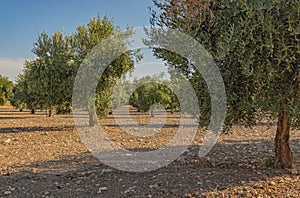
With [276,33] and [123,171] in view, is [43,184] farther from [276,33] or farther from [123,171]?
[276,33]

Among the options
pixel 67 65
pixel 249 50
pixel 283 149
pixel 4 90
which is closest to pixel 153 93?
pixel 67 65

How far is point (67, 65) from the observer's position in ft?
51.0

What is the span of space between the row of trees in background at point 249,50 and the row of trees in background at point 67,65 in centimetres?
1042

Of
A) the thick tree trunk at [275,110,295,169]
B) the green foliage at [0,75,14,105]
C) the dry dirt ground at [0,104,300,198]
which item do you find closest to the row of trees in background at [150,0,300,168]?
the thick tree trunk at [275,110,295,169]

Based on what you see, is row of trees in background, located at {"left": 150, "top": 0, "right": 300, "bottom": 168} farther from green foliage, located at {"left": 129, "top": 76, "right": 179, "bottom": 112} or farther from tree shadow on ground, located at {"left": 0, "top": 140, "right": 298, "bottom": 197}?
green foliage, located at {"left": 129, "top": 76, "right": 179, "bottom": 112}

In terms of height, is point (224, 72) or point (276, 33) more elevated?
point (276, 33)

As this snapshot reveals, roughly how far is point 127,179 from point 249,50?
137 inches

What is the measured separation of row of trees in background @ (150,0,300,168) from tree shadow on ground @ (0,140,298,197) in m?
1.13

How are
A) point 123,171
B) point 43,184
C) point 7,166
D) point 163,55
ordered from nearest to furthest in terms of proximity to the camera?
point 163,55 → point 43,184 → point 123,171 → point 7,166

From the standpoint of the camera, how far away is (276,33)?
448 cm

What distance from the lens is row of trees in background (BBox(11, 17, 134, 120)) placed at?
15.4 m

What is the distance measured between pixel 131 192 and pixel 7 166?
13.9ft

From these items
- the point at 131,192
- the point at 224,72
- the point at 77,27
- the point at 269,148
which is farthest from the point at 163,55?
the point at 77,27

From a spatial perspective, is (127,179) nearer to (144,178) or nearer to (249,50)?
(144,178)
